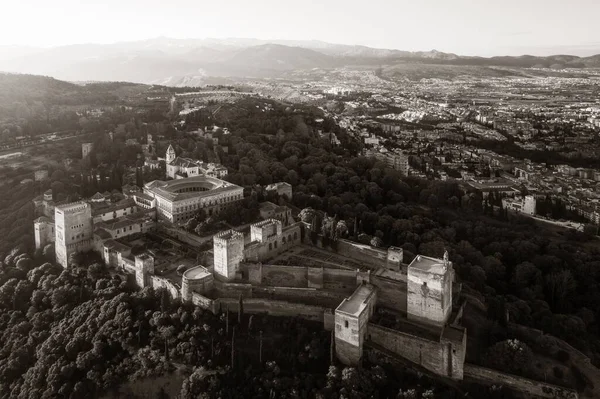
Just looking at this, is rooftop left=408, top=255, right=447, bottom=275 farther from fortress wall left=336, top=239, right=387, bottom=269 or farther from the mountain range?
the mountain range

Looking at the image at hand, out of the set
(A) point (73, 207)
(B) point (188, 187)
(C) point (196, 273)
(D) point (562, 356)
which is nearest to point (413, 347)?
(D) point (562, 356)

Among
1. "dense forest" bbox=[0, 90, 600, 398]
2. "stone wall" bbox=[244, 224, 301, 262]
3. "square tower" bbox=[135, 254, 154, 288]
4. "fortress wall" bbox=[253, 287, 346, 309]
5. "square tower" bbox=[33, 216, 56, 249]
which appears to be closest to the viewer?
"dense forest" bbox=[0, 90, 600, 398]

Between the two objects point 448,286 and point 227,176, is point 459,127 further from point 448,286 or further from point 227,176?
point 448,286

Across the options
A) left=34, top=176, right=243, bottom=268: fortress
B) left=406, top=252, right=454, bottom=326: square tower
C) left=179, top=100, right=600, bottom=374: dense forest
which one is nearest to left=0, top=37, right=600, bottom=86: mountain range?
left=179, top=100, right=600, bottom=374: dense forest

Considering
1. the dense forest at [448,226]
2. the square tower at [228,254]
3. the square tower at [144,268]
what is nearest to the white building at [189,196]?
the dense forest at [448,226]

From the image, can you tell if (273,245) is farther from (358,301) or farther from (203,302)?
(358,301)

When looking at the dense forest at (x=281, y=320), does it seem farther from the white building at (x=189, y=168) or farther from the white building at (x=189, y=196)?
the white building at (x=189, y=196)

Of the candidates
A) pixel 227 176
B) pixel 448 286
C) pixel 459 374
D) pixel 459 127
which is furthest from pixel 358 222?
pixel 459 127

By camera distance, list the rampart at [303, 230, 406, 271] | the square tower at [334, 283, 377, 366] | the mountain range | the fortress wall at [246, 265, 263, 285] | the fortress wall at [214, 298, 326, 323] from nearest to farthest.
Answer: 1. the square tower at [334, 283, 377, 366]
2. the fortress wall at [214, 298, 326, 323]
3. the fortress wall at [246, 265, 263, 285]
4. the rampart at [303, 230, 406, 271]
5. the mountain range
